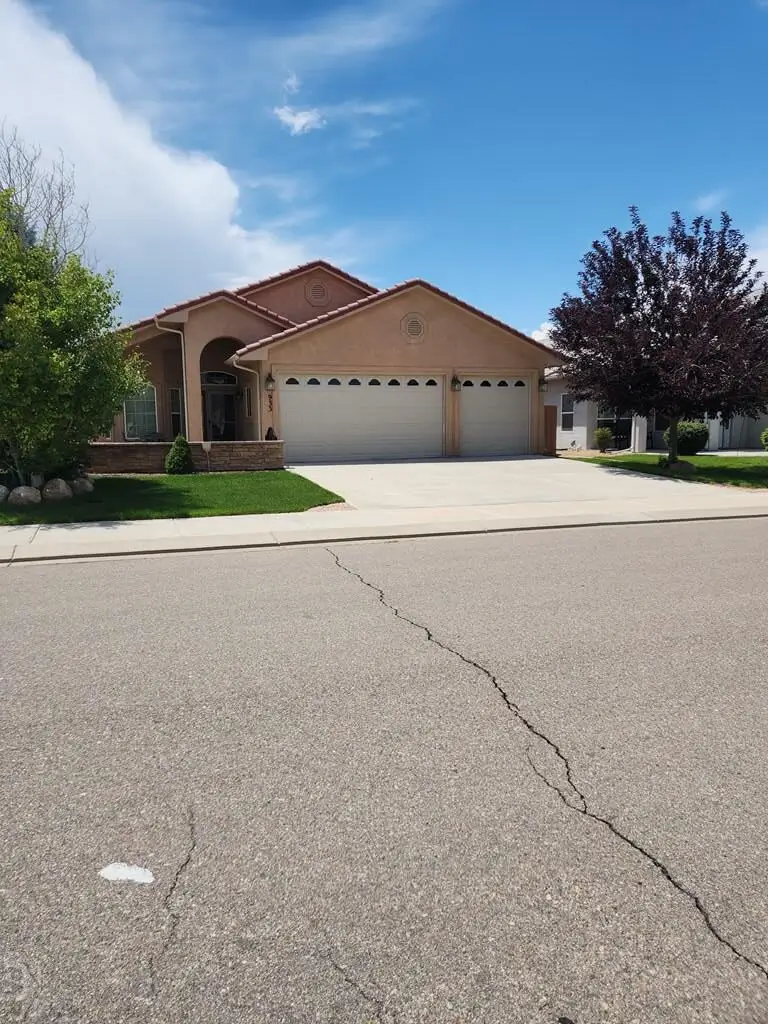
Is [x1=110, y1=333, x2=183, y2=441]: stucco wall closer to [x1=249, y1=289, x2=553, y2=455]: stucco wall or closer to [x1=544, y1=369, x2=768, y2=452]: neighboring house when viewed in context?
[x1=249, y1=289, x2=553, y2=455]: stucco wall

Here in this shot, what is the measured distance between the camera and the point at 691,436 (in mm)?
25109

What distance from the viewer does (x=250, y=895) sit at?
2.61 meters

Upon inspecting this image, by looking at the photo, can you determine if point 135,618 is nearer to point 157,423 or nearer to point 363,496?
point 363,496

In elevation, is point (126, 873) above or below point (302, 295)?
below

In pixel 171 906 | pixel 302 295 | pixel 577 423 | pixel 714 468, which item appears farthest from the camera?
pixel 577 423

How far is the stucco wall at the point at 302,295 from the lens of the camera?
83.7 ft

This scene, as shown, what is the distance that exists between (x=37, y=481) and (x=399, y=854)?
1270cm

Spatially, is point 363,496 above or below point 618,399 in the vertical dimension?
below

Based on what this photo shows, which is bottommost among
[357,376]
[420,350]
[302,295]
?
[357,376]

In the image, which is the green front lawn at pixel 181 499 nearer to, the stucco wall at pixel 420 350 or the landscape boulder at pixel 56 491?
the landscape boulder at pixel 56 491

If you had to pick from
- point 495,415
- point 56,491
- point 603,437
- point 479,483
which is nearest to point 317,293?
point 495,415

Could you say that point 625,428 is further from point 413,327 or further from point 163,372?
point 163,372

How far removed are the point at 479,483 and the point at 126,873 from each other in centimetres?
1421

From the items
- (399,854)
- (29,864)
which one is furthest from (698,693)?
(29,864)
